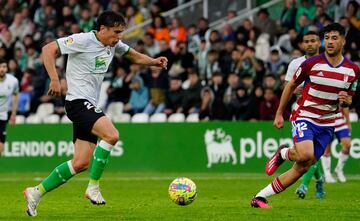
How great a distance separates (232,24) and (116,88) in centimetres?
378

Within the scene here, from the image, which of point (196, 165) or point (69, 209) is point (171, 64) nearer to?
point (196, 165)

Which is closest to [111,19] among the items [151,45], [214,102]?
[214,102]

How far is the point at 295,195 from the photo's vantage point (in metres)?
16.0

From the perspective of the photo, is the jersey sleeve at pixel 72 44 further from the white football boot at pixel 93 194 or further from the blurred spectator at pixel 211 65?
the blurred spectator at pixel 211 65

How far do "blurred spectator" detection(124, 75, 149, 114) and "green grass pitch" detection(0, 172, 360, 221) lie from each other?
15.4 ft

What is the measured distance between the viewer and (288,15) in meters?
25.7

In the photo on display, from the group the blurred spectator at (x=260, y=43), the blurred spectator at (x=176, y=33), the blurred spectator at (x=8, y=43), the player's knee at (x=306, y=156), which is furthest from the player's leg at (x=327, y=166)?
the blurred spectator at (x=8, y=43)

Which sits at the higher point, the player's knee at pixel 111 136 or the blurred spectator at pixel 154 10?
the blurred spectator at pixel 154 10

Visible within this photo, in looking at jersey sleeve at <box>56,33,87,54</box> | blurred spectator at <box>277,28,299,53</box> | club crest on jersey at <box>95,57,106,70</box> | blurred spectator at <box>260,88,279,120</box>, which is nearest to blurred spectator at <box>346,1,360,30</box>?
blurred spectator at <box>277,28,299,53</box>

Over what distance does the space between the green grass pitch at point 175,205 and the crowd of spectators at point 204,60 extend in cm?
355

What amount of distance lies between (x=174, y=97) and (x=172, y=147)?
4.84ft

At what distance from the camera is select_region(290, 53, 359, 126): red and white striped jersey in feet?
42.0

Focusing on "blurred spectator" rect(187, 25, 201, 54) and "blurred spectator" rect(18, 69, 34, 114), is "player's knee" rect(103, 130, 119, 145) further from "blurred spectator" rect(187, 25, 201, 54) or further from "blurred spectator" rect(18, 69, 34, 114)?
"blurred spectator" rect(18, 69, 34, 114)

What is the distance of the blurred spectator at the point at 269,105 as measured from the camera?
78.0ft
